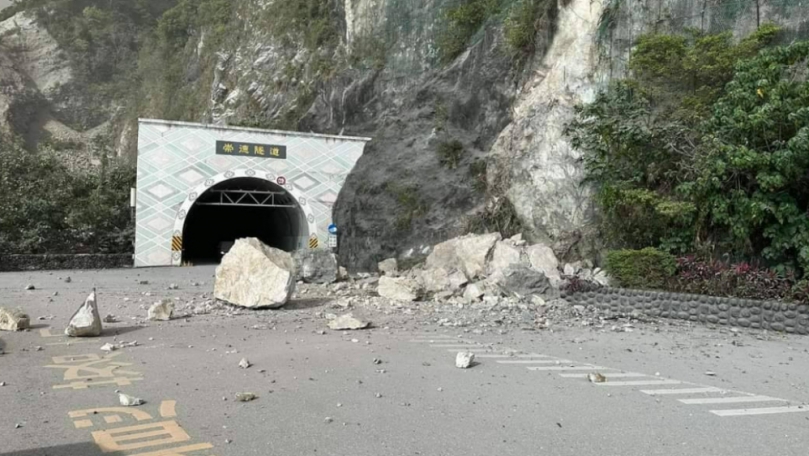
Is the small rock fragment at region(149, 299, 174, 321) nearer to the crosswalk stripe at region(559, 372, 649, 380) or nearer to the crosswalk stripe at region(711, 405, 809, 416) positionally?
the crosswalk stripe at region(559, 372, 649, 380)

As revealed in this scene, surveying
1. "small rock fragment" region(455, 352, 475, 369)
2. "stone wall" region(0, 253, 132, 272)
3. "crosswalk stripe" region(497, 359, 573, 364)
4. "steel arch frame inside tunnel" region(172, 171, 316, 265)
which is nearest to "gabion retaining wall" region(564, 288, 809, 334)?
"crosswalk stripe" region(497, 359, 573, 364)

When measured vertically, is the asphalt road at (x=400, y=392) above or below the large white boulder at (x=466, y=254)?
below

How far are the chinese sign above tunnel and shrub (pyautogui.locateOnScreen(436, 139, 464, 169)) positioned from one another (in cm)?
713

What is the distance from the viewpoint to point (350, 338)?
8.62 m

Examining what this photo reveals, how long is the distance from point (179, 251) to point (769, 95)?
19.8 meters

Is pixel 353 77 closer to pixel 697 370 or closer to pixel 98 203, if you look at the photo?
pixel 98 203

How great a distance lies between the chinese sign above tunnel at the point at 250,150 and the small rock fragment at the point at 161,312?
13792mm

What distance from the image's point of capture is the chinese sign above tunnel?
23.0 m

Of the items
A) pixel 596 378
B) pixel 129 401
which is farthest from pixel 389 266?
pixel 129 401

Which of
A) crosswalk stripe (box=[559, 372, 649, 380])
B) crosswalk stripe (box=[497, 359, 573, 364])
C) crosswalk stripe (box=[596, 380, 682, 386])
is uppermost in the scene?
crosswalk stripe (box=[596, 380, 682, 386])

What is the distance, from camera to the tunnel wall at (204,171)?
2209 centimetres

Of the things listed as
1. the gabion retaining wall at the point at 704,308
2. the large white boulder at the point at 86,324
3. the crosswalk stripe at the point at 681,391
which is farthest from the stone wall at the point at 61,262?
the crosswalk stripe at the point at 681,391

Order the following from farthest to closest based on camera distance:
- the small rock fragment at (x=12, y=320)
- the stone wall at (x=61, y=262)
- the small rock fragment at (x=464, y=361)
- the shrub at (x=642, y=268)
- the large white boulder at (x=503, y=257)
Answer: the stone wall at (x=61, y=262) → the large white boulder at (x=503, y=257) → the shrub at (x=642, y=268) → the small rock fragment at (x=12, y=320) → the small rock fragment at (x=464, y=361)

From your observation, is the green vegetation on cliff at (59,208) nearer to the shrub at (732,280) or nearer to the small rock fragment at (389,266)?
the small rock fragment at (389,266)
